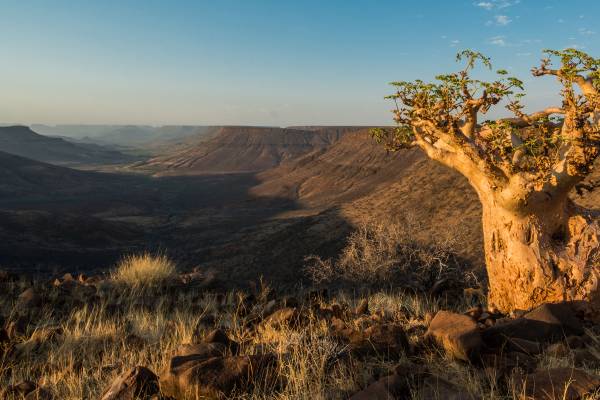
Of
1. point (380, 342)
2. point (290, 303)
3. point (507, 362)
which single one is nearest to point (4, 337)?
point (290, 303)

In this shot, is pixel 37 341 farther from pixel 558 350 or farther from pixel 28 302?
pixel 558 350

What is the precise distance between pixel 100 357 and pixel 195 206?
42267 mm

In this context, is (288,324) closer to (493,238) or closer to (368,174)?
(493,238)

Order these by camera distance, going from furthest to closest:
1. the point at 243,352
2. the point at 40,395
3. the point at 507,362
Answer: the point at 243,352
the point at 507,362
the point at 40,395

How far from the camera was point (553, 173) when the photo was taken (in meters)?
4.29

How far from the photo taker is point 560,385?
227 centimetres

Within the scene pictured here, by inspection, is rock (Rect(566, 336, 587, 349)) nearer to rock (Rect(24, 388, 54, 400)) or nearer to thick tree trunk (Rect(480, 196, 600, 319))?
thick tree trunk (Rect(480, 196, 600, 319))

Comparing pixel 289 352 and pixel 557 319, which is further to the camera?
pixel 557 319

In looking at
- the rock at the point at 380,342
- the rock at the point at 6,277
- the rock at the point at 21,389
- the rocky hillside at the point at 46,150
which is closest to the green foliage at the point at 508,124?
the rock at the point at 380,342

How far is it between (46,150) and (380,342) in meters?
133

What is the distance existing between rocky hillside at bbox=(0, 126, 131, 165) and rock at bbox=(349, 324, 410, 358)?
114638 mm

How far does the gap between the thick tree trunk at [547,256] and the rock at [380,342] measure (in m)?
1.98

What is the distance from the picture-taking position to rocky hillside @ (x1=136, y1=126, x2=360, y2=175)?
8425 centimetres

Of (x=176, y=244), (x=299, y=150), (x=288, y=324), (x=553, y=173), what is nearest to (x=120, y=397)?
(x=288, y=324)
